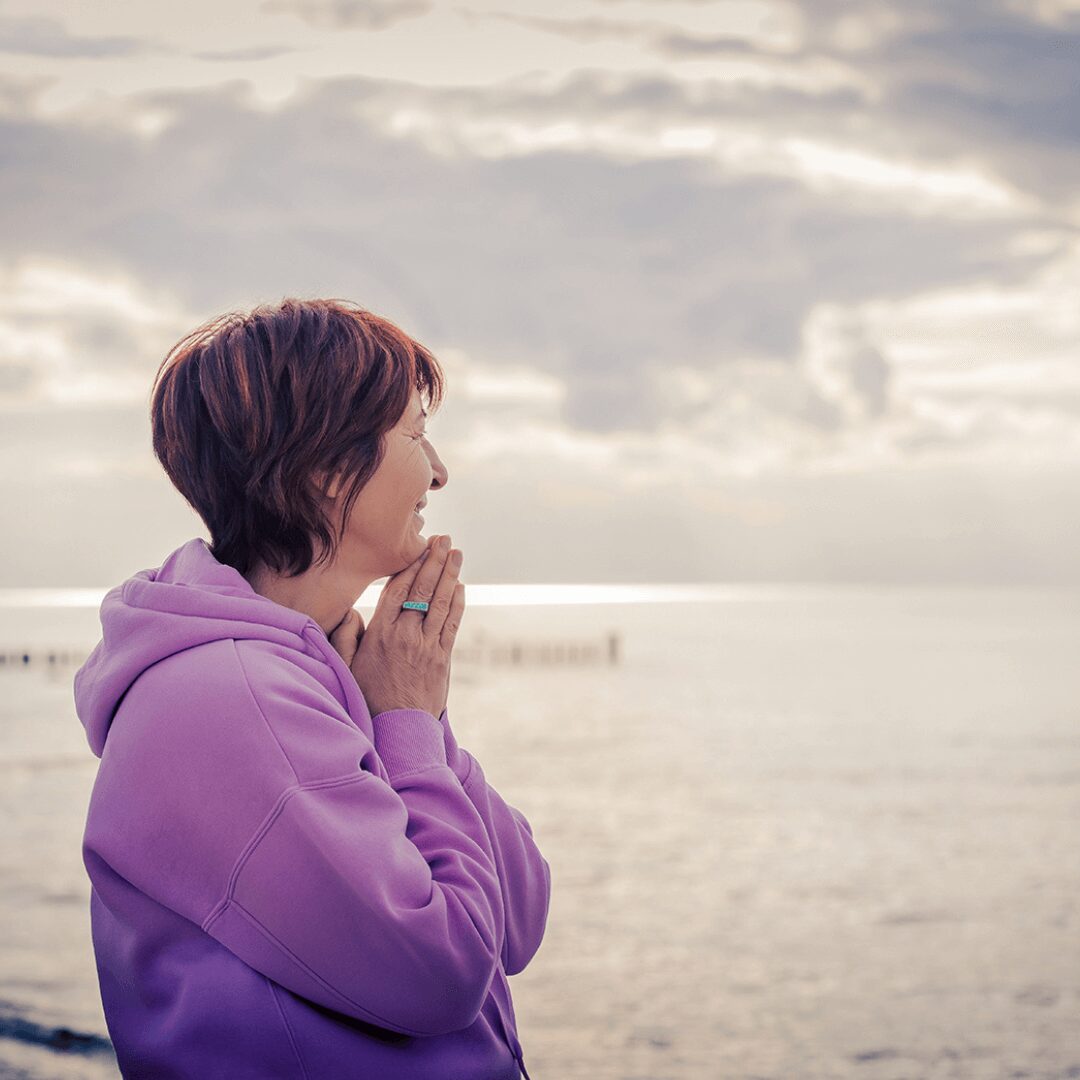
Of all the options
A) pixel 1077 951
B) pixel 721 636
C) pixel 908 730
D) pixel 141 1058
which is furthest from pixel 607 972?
pixel 721 636

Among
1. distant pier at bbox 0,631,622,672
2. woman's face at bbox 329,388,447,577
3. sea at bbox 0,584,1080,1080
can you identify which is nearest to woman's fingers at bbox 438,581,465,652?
woman's face at bbox 329,388,447,577

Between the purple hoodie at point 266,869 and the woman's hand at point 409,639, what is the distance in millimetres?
130

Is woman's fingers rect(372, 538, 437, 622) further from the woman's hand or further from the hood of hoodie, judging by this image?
the hood of hoodie

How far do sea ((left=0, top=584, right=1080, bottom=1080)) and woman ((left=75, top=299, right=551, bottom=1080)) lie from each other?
20.2 ft

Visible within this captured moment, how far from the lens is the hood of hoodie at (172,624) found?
1842 mm

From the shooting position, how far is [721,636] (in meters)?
94.6

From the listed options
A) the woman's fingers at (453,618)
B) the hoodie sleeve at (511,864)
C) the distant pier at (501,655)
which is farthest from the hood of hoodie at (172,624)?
the distant pier at (501,655)

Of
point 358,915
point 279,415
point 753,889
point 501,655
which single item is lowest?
point 501,655

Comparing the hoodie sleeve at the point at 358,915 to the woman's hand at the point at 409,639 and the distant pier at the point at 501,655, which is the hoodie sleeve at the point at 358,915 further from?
the distant pier at the point at 501,655

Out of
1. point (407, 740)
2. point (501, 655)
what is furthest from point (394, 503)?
point (501, 655)

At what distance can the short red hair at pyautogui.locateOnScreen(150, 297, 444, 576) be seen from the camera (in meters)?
1.96

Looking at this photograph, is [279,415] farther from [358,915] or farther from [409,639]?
[358,915]

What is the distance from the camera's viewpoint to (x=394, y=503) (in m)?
2.06

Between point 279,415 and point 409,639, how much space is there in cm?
43
